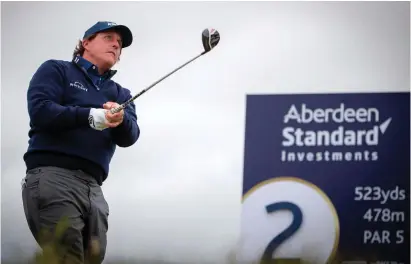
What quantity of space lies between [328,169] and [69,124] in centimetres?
444

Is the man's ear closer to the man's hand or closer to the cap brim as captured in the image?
the cap brim

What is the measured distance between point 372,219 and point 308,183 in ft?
1.98

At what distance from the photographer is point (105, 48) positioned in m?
3.57

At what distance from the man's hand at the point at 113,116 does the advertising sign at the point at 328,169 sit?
157 inches

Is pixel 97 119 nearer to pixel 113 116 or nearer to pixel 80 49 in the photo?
pixel 113 116

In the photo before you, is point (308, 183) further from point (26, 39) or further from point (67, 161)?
point (67, 161)

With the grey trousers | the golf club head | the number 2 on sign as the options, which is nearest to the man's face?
the golf club head

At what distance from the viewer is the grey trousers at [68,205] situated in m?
3.13

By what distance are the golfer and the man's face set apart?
8 cm

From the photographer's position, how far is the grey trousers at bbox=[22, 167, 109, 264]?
10.3 ft

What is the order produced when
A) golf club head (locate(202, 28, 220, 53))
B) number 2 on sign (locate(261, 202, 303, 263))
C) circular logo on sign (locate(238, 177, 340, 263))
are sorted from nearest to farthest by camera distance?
golf club head (locate(202, 28, 220, 53)) → number 2 on sign (locate(261, 202, 303, 263)) → circular logo on sign (locate(238, 177, 340, 263))

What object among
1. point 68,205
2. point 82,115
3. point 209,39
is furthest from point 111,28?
point 68,205

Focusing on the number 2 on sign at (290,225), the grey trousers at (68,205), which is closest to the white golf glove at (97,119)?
the grey trousers at (68,205)

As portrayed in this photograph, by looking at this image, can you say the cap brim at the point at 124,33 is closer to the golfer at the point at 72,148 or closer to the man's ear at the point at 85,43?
the man's ear at the point at 85,43
